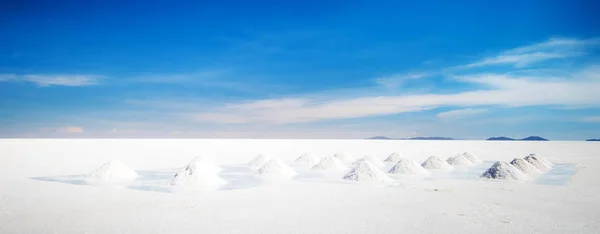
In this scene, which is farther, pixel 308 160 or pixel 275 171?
pixel 308 160

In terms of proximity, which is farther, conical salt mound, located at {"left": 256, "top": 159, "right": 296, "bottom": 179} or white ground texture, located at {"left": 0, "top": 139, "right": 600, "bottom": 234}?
conical salt mound, located at {"left": 256, "top": 159, "right": 296, "bottom": 179}

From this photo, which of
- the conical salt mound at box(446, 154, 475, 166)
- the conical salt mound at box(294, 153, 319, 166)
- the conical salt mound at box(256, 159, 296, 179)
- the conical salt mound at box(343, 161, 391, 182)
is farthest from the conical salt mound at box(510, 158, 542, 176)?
the conical salt mound at box(294, 153, 319, 166)

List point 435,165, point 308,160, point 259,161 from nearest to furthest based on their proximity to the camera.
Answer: point 435,165
point 259,161
point 308,160

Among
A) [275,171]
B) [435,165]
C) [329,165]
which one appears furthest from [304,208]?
[435,165]

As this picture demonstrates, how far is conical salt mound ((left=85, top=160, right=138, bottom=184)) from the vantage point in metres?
9.57

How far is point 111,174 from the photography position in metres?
9.83

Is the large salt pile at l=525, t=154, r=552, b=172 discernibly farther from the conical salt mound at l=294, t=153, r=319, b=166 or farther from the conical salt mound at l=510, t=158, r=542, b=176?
the conical salt mound at l=294, t=153, r=319, b=166

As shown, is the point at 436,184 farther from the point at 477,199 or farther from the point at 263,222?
the point at 263,222

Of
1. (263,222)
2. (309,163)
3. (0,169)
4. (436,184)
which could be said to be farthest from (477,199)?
(0,169)

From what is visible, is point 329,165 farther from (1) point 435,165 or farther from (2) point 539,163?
(2) point 539,163

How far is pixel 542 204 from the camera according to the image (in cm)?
625

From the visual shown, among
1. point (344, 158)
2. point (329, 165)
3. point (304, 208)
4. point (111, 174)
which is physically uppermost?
point (344, 158)

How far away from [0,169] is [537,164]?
53.7ft

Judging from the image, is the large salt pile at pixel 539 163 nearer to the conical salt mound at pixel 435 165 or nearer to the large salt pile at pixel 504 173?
the conical salt mound at pixel 435 165
